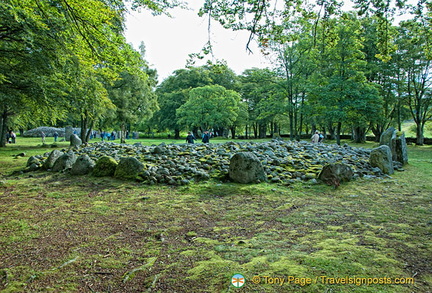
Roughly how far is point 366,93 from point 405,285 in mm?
24872

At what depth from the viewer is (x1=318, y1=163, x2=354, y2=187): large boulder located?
7490 mm

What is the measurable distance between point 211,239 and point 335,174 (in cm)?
529

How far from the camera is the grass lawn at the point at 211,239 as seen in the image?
2.47 metres

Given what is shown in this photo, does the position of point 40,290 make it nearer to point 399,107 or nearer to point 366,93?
point 366,93

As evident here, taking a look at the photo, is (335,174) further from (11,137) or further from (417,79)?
(11,137)

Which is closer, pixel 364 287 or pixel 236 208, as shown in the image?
pixel 364 287

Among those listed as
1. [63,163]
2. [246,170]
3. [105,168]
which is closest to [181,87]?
[63,163]

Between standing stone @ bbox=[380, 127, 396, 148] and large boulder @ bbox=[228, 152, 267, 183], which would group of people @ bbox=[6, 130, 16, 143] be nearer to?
large boulder @ bbox=[228, 152, 267, 183]

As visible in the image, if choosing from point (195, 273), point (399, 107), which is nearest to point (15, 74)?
point (195, 273)

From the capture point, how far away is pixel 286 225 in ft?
14.1

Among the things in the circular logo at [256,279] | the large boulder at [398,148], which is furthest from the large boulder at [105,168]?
the large boulder at [398,148]

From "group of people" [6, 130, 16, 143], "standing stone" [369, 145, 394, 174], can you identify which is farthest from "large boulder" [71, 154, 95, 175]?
"group of people" [6, 130, 16, 143]

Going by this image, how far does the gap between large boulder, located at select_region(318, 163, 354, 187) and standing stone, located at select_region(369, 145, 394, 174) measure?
2.83m

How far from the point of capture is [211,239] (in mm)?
3666
